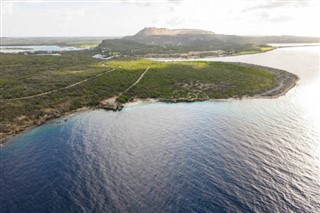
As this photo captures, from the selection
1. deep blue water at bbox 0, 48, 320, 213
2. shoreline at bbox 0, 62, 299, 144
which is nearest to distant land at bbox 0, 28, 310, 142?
shoreline at bbox 0, 62, 299, 144

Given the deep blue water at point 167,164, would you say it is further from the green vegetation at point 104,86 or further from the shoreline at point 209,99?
the green vegetation at point 104,86

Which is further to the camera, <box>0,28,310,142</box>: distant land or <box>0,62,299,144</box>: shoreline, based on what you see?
<box>0,28,310,142</box>: distant land

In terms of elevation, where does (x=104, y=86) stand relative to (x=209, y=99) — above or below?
above

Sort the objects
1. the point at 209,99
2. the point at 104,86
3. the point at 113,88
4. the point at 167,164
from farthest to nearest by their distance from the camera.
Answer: the point at 104,86, the point at 113,88, the point at 209,99, the point at 167,164

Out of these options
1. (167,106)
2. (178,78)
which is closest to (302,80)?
(178,78)

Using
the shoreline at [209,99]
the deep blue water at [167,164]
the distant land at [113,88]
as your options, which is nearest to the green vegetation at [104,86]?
the distant land at [113,88]

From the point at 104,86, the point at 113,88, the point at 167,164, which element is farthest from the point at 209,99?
the point at 167,164

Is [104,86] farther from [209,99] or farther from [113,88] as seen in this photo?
[209,99]

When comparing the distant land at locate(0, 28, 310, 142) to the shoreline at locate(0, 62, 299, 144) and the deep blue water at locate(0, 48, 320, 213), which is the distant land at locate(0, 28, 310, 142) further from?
the deep blue water at locate(0, 48, 320, 213)
